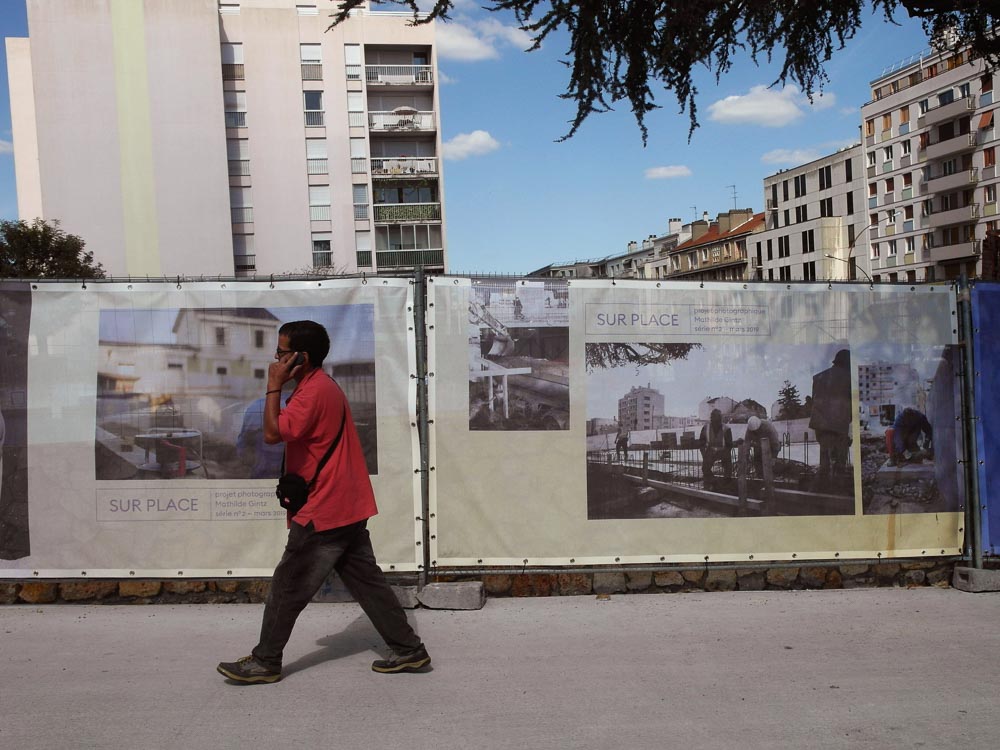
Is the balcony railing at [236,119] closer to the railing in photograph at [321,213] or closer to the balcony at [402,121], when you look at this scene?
the railing in photograph at [321,213]

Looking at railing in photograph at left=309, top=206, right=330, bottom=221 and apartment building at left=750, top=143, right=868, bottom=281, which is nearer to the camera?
railing in photograph at left=309, top=206, right=330, bottom=221

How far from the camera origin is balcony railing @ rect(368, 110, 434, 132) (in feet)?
182

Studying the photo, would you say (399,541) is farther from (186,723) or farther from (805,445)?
(805,445)

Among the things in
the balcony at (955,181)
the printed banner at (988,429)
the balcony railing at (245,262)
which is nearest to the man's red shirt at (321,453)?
the printed banner at (988,429)

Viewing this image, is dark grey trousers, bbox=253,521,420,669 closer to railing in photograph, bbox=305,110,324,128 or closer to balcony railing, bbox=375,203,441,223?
balcony railing, bbox=375,203,441,223

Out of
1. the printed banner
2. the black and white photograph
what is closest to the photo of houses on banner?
the black and white photograph

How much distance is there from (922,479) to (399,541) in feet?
12.2

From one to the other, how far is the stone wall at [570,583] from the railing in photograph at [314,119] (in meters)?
52.2

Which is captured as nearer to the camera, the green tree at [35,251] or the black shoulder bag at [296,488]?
the black shoulder bag at [296,488]

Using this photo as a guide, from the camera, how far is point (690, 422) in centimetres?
595

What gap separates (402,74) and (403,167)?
609cm

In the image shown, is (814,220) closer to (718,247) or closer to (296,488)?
(718,247)

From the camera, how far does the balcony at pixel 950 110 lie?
65.9 metres

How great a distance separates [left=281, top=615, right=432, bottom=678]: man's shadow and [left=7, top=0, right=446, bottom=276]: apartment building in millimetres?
45494
